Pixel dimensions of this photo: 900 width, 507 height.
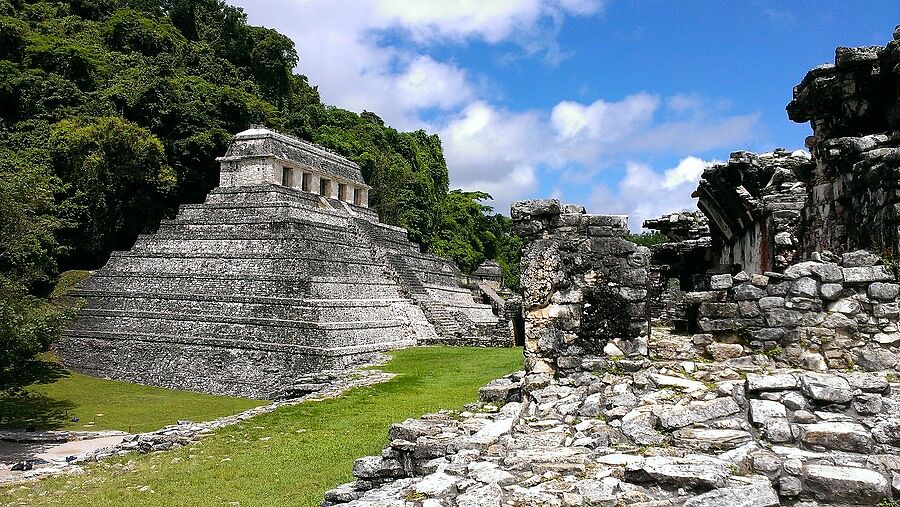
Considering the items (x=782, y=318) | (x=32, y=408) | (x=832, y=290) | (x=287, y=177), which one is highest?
(x=287, y=177)

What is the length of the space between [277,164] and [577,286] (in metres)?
19.7

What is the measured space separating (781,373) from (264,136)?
73.1 ft

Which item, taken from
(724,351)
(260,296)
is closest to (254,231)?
(260,296)

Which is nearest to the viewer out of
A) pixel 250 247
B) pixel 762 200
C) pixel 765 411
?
pixel 765 411

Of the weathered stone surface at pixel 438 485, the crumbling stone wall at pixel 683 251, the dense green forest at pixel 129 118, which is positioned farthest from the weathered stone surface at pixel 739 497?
the dense green forest at pixel 129 118

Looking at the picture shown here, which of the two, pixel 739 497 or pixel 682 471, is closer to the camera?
pixel 739 497

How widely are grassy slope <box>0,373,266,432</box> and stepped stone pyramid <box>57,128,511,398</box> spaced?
0.85m

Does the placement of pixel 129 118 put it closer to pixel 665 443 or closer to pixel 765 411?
pixel 665 443

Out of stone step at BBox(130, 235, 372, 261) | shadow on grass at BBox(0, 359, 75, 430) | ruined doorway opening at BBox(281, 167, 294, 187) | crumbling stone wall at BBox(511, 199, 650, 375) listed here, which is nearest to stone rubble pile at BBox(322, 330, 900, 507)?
crumbling stone wall at BBox(511, 199, 650, 375)

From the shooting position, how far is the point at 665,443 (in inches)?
172

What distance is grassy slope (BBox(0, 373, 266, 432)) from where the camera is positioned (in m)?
12.6

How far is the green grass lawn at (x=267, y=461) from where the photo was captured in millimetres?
7062

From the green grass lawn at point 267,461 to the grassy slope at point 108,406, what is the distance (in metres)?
3.36

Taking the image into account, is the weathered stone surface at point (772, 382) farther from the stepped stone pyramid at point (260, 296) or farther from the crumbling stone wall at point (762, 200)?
the stepped stone pyramid at point (260, 296)
